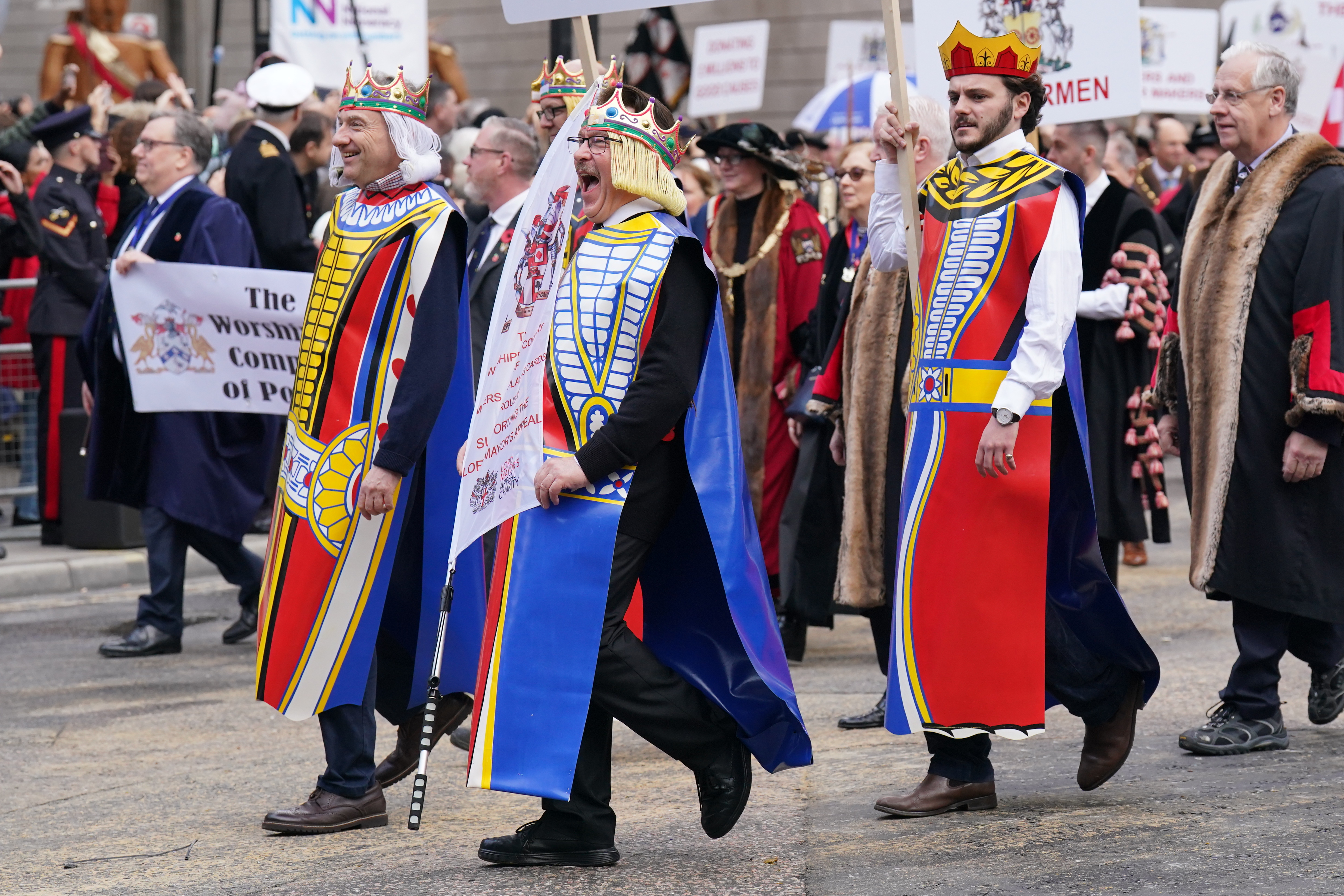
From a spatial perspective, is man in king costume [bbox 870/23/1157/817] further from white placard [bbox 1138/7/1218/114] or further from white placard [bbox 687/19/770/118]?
white placard [bbox 687/19/770/118]

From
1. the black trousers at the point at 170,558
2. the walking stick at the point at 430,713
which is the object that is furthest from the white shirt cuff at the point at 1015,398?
the black trousers at the point at 170,558

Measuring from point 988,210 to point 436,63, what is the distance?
16028 mm

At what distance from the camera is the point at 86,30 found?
66.7 ft

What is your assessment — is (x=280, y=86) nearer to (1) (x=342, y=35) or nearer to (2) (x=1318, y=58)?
(1) (x=342, y=35)

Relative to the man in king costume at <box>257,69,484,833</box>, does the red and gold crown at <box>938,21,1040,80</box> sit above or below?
above

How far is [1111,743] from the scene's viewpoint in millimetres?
5016

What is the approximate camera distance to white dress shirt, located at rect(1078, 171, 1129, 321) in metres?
7.55

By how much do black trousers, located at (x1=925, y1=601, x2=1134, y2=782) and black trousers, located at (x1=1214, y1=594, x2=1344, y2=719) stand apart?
860mm

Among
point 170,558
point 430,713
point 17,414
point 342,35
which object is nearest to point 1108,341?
point 170,558

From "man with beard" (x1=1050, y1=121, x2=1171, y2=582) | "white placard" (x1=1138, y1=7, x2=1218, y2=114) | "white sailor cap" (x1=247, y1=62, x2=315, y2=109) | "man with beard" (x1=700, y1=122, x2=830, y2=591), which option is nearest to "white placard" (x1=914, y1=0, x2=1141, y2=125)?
"man with beard" (x1=1050, y1=121, x2=1171, y2=582)

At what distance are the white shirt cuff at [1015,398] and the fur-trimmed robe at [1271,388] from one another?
4.40 ft

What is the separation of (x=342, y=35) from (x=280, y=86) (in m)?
2.66

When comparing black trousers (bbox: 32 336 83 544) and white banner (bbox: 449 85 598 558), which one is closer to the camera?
white banner (bbox: 449 85 598 558)

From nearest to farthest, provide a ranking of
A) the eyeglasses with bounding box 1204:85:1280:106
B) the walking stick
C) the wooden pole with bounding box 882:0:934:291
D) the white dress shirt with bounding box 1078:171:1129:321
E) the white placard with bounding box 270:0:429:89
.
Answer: the walking stick
the wooden pole with bounding box 882:0:934:291
the eyeglasses with bounding box 1204:85:1280:106
the white dress shirt with bounding box 1078:171:1129:321
the white placard with bounding box 270:0:429:89
